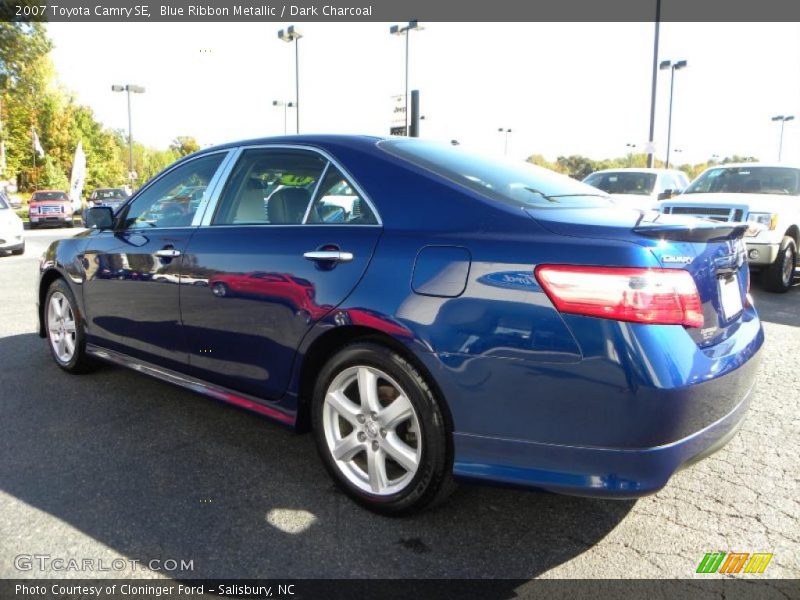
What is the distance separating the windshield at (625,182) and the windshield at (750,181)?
259 centimetres

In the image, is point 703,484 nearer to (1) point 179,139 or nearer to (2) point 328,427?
(2) point 328,427

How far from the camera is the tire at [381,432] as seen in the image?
7.82 feet

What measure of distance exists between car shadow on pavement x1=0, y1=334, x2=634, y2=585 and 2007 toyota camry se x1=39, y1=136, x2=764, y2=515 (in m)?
0.22

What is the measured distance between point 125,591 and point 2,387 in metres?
2.83

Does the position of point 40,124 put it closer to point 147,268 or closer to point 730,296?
point 147,268

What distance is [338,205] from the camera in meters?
2.85

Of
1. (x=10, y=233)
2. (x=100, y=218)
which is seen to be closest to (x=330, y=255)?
(x=100, y=218)

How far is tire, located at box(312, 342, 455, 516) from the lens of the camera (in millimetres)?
2385

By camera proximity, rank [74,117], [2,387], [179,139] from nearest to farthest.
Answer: [2,387], [74,117], [179,139]

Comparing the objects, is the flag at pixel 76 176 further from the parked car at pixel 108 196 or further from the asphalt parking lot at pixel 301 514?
the asphalt parking lot at pixel 301 514

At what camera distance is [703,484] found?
9.62ft

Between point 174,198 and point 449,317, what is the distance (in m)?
2.25

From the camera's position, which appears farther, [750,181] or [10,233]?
[10,233]

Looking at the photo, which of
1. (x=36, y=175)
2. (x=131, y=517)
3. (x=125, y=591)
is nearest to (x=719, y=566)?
(x=125, y=591)
